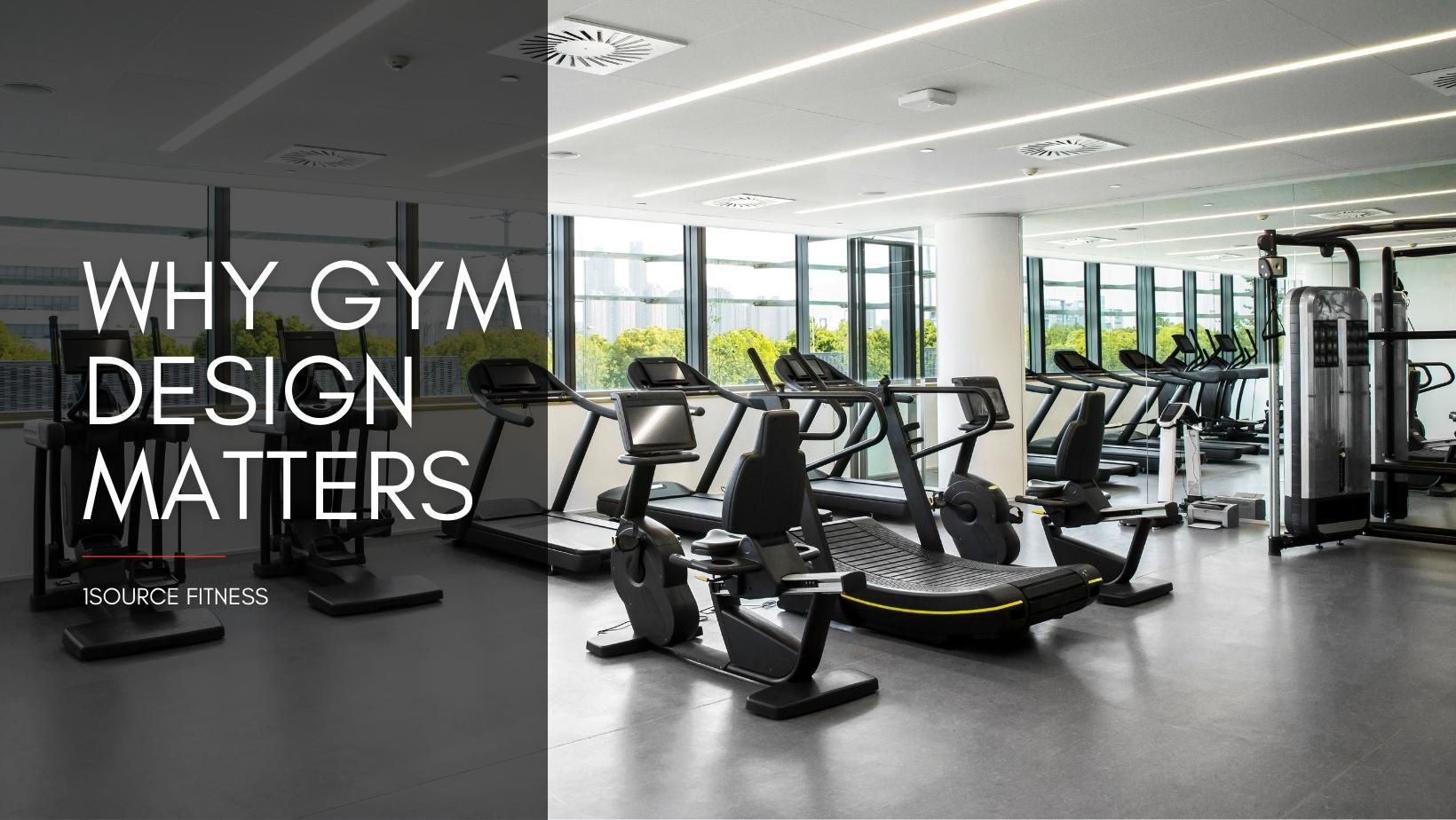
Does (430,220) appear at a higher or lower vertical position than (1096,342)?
higher

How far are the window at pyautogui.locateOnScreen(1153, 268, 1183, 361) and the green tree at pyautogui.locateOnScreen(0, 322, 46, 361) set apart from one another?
8663mm

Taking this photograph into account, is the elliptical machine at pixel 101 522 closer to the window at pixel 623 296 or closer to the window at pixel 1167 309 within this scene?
the window at pixel 623 296

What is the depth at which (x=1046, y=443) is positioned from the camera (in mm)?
10766

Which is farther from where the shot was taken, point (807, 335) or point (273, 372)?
point (807, 335)

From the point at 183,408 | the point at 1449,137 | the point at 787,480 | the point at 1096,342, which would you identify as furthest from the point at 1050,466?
the point at 183,408

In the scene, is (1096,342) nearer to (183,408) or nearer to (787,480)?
(787,480)

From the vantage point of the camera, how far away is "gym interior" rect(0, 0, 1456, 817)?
3707 millimetres

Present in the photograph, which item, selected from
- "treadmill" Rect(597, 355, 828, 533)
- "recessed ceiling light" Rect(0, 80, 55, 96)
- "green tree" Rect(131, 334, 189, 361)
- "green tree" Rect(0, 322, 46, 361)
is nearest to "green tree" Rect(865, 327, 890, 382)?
"treadmill" Rect(597, 355, 828, 533)

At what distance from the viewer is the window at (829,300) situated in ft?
35.5

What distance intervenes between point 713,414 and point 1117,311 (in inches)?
152

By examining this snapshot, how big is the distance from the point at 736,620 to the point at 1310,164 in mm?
Answer: 5716

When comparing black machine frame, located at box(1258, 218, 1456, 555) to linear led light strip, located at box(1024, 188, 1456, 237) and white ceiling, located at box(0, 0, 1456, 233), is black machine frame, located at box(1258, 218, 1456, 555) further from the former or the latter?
white ceiling, located at box(0, 0, 1456, 233)

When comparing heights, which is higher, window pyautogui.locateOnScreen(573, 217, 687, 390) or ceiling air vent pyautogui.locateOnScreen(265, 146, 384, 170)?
ceiling air vent pyautogui.locateOnScreen(265, 146, 384, 170)

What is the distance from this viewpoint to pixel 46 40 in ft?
14.1
